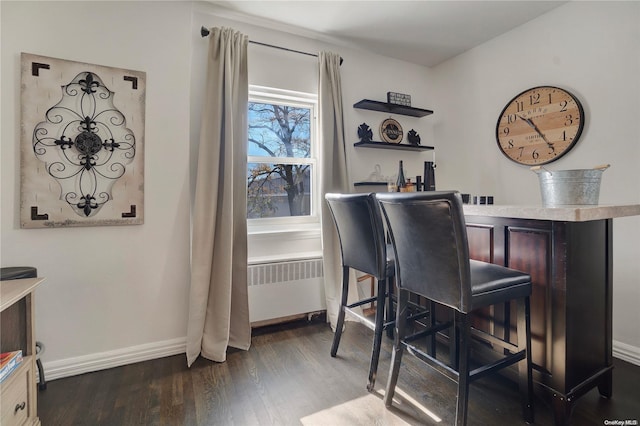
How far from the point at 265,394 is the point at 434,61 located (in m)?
3.41

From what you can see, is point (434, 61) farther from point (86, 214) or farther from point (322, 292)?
point (86, 214)

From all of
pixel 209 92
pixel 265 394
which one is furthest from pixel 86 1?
pixel 265 394

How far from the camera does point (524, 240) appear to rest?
148cm

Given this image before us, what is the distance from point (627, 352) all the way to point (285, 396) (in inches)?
87.4

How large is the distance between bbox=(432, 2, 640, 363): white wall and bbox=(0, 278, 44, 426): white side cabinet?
329 cm

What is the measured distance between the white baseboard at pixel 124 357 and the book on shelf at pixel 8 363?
2.18 ft

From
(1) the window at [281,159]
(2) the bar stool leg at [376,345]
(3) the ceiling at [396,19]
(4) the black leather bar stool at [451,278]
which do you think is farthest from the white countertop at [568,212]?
(3) the ceiling at [396,19]

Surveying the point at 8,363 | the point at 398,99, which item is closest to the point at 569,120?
the point at 398,99

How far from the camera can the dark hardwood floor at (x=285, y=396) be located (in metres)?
1.45

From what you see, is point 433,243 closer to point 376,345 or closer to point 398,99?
point 376,345

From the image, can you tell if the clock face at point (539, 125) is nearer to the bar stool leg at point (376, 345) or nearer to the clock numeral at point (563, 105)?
the clock numeral at point (563, 105)

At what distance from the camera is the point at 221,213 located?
2.14 m

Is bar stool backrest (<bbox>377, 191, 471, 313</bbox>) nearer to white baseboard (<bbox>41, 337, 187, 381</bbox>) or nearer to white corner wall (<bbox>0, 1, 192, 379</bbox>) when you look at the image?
white corner wall (<bbox>0, 1, 192, 379</bbox>)

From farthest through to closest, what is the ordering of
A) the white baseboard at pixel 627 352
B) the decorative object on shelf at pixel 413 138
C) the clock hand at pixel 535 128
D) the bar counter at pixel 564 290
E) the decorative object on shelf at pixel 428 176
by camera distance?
1. the decorative object on shelf at pixel 413 138
2. the decorative object on shelf at pixel 428 176
3. the clock hand at pixel 535 128
4. the white baseboard at pixel 627 352
5. the bar counter at pixel 564 290
